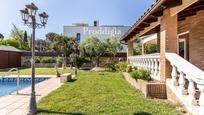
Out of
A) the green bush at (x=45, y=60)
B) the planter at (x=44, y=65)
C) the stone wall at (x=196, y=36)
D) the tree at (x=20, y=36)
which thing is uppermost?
the tree at (x=20, y=36)

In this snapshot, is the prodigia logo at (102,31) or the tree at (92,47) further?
the prodigia logo at (102,31)

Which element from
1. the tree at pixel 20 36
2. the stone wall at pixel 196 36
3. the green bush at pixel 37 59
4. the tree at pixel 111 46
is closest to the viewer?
the stone wall at pixel 196 36

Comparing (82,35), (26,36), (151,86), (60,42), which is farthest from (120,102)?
(26,36)

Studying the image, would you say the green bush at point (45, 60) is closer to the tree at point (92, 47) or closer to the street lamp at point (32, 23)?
the tree at point (92, 47)

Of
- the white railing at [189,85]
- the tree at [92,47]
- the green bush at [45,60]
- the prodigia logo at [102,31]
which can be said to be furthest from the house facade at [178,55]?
the prodigia logo at [102,31]

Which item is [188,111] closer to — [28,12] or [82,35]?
[28,12]

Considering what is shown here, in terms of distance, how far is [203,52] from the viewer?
1164 cm

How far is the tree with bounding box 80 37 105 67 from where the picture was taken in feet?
115

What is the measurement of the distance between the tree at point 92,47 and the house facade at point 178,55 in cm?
2056

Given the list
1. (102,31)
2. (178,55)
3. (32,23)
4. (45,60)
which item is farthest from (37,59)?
(178,55)

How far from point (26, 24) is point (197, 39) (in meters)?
7.09

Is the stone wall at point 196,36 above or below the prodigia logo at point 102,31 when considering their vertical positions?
below

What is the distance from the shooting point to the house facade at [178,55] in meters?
6.58

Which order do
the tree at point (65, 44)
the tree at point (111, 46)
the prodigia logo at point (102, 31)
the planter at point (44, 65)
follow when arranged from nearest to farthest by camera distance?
1. the tree at point (111, 46)
2. the tree at point (65, 44)
3. the planter at point (44, 65)
4. the prodigia logo at point (102, 31)
